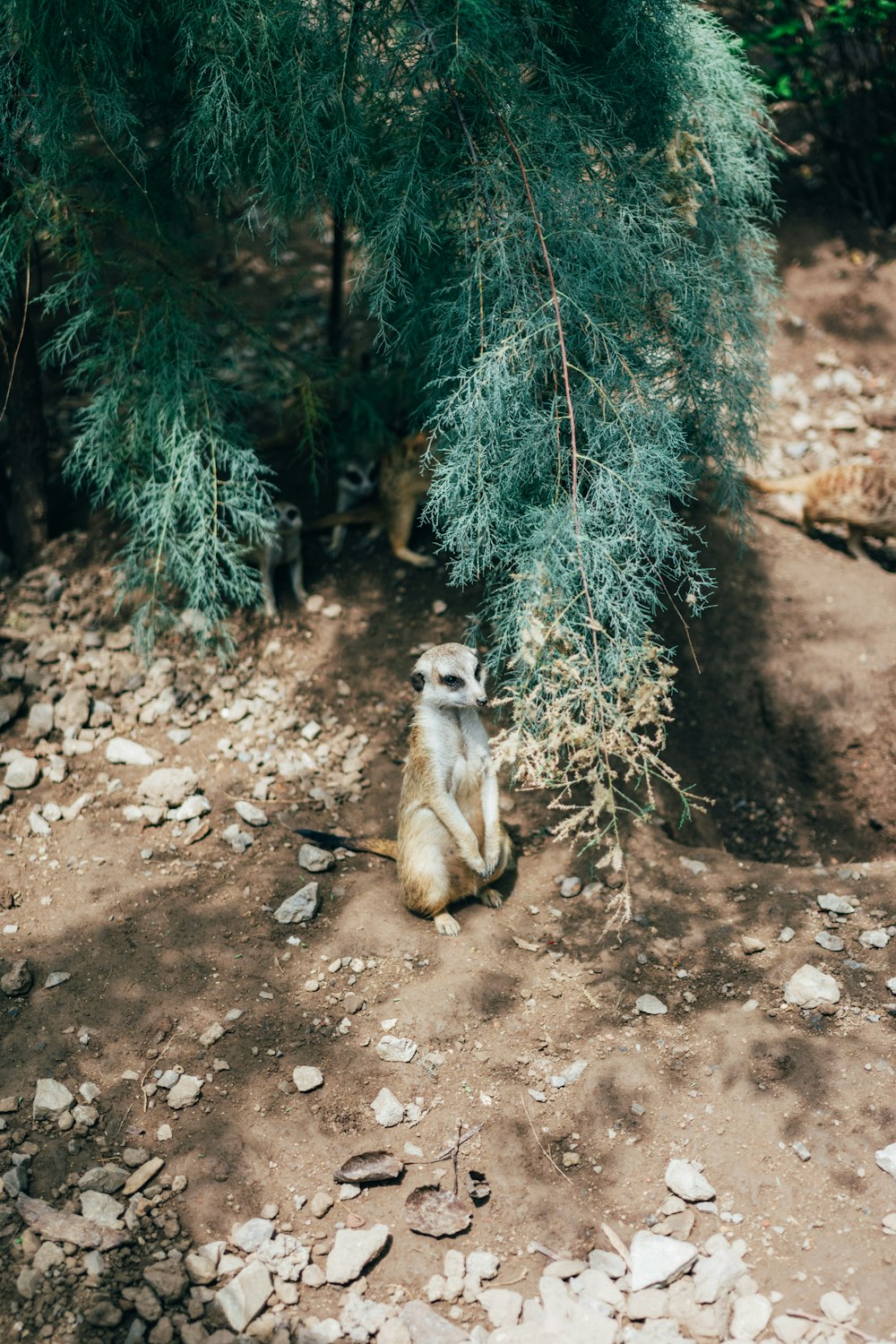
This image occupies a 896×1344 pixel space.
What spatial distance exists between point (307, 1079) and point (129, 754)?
5.85 ft

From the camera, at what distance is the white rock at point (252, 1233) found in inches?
107

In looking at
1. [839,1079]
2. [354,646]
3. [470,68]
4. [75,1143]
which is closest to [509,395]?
[470,68]

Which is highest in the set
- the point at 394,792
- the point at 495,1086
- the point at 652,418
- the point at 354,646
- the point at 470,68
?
the point at 470,68

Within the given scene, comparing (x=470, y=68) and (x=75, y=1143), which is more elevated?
(x=470, y=68)

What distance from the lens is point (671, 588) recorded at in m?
4.96

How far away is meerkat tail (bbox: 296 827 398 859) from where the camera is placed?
3.86 m

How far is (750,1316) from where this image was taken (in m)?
2.51

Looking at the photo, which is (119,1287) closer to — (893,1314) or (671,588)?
(893,1314)

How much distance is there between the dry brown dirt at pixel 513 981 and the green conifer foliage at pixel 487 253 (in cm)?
53

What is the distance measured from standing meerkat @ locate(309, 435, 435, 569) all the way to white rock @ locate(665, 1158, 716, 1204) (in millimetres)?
2962

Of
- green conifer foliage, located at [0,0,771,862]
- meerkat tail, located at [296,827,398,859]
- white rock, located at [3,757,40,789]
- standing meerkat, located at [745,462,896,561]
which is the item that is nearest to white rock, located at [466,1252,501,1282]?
green conifer foliage, located at [0,0,771,862]

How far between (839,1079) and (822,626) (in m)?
2.56

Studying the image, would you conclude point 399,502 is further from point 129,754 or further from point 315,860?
point 315,860

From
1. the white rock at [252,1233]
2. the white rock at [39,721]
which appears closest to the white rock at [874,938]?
the white rock at [252,1233]
